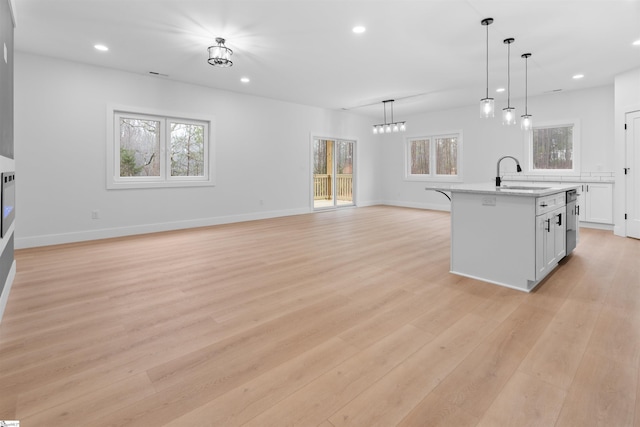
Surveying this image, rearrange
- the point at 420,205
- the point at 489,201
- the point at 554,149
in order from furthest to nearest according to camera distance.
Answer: the point at 420,205 → the point at 554,149 → the point at 489,201

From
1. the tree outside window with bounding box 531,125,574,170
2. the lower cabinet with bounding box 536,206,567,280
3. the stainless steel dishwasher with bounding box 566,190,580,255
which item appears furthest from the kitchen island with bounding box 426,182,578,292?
the tree outside window with bounding box 531,125,574,170

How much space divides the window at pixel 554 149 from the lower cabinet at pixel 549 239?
387 cm

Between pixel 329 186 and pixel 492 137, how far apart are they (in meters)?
4.22

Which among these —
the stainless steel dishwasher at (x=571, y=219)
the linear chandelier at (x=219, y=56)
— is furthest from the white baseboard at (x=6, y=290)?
the stainless steel dishwasher at (x=571, y=219)

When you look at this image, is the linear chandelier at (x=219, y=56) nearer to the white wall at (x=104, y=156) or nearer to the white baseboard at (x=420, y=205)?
the white wall at (x=104, y=156)

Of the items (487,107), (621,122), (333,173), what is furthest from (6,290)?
(621,122)

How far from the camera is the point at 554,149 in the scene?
692 cm

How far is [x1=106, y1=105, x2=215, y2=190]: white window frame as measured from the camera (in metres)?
5.34

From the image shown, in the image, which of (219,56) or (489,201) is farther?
(219,56)

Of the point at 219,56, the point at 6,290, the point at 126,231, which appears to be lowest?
the point at 6,290

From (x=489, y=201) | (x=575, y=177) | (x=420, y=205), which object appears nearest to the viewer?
(x=489, y=201)

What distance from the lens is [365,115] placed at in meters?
9.44

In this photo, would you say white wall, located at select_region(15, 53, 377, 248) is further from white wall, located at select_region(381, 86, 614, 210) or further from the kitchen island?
the kitchen island

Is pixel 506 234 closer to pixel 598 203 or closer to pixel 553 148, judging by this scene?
pixel 598 203
